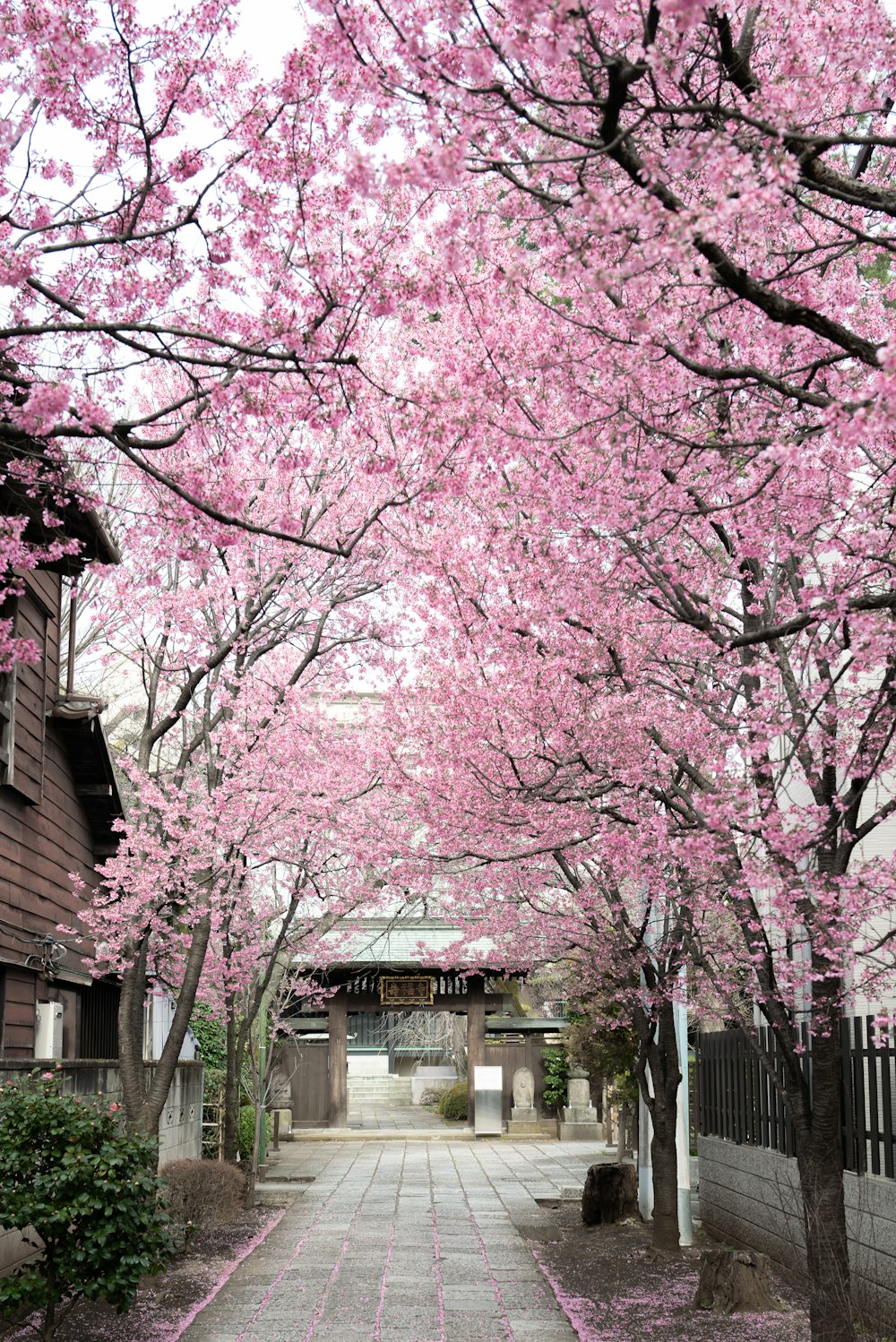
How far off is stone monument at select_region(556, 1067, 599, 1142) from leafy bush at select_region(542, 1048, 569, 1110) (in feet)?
0.48

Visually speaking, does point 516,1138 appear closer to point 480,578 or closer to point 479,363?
point 480,578

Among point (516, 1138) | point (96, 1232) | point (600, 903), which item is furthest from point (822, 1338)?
point (516, 1138)

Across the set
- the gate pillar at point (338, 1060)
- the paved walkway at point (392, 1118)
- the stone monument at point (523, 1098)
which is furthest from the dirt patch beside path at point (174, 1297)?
the paved walkway at point (392, 1118)

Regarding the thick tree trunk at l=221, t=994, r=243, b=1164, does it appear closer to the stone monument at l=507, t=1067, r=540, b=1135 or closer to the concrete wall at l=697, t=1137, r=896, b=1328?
the concrete wall at l=697, t=1137, r=896, b=1328

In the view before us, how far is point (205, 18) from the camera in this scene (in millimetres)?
6305

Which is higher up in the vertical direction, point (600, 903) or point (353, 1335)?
point (600, 903)

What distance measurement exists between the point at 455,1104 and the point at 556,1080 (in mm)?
3743

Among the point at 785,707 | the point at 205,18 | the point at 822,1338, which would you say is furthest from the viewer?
the point at 785,707

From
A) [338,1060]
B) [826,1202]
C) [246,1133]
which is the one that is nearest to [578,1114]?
[338,1060]

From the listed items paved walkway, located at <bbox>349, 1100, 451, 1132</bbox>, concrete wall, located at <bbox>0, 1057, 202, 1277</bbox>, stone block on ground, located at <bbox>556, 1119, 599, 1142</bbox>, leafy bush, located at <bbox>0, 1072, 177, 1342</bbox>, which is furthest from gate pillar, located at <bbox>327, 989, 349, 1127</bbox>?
leafy bush, located at <bbox>0, 1072, 177, 1342</bbox>

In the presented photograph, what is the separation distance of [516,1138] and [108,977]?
14183 millimetres

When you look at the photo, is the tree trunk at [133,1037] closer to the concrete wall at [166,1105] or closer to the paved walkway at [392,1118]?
the concrete wall at [166,1105]

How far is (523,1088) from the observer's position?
96.4 feet

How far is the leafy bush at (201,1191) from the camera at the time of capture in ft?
43.0
